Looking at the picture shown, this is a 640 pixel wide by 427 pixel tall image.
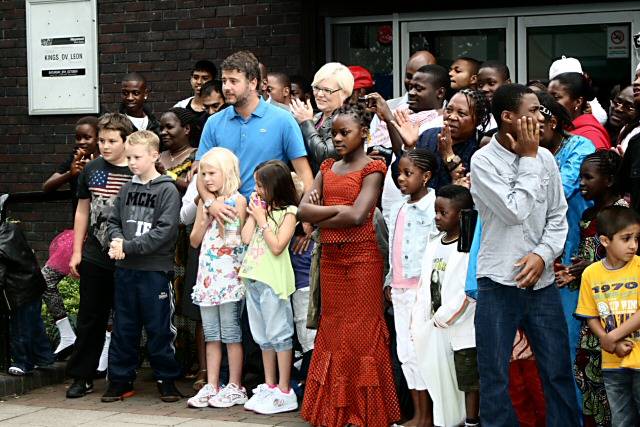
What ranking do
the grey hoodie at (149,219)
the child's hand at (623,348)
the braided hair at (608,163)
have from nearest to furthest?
the child's hand at (623,348), the braided hair at (608,163), the grey hoodie at (149,219)

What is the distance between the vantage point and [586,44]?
10422 mm

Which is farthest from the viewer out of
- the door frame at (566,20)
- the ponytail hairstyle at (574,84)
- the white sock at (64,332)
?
the door frame at (566,20)

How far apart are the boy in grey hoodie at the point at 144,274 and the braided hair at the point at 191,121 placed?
2.19 ft

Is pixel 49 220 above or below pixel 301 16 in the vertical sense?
below

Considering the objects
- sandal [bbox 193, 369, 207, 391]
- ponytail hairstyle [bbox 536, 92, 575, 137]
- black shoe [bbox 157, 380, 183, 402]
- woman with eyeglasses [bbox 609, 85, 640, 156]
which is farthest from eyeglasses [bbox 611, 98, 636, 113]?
black shoe [bbox 157, 380, 183, 402]

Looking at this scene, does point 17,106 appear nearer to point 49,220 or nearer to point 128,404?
point 49,220

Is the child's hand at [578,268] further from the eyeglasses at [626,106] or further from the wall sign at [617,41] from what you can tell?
the wall sign at [617,41]

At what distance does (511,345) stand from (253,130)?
302cm

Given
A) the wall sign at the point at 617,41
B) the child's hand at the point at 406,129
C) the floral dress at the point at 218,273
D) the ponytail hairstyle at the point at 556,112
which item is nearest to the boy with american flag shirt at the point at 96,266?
the floral dress at the point at 218,273

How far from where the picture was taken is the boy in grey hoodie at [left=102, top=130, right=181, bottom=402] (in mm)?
8211

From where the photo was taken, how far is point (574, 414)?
5.91 metres

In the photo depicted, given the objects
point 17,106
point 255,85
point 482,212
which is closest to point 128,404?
point 255,85

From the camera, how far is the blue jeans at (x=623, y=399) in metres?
6.08

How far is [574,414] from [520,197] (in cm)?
116
